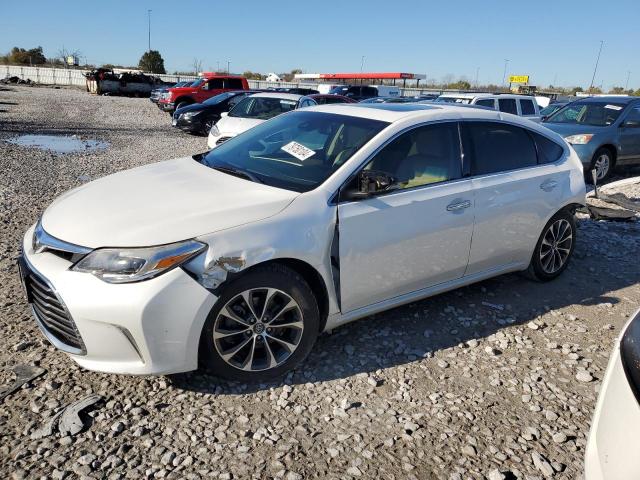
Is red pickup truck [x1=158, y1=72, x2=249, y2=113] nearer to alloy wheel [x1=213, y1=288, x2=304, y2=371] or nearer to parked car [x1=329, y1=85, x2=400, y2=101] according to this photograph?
parked car [x1=329, y1=85, x2=400, y2=101]

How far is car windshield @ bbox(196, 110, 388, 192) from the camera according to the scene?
11.0 ft

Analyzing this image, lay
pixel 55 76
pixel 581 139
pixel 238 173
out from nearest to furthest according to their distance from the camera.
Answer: pixel 238 173, pixel 581 139, pixel 55 76

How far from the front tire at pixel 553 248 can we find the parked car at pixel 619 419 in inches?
109

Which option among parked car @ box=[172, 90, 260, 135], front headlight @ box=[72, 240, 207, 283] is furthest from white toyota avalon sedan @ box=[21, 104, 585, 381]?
parked car @ box=[172, 90, 260, 135]

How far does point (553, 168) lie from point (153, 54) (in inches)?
2596

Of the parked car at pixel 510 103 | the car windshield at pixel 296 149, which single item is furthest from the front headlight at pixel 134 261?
the parked car at pixel 510 103

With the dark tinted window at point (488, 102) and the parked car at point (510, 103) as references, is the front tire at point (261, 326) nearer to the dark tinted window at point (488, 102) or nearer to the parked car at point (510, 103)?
the parked car at point (510, 103)

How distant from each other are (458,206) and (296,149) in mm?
1251

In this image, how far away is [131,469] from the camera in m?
2.41

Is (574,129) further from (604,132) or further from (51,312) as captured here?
(51,312)

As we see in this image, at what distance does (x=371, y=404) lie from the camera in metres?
2.98

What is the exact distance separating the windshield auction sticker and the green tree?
65.1 meters

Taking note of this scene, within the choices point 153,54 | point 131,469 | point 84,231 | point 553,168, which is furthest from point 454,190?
point 153,54

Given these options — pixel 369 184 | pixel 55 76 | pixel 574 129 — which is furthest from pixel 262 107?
pixel 55 76
